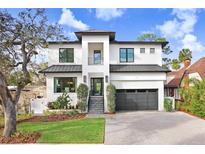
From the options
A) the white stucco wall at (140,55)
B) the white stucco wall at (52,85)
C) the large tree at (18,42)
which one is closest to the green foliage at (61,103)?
the white stucco wall at (52,85)

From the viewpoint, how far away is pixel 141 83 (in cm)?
2130

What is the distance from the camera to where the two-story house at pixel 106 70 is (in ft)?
67.9

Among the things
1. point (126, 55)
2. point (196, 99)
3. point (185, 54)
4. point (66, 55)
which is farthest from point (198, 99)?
point (185, 54)

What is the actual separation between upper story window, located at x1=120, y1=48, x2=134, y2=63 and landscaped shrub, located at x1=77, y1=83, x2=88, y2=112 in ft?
13.9

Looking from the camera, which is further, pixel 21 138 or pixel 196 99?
pixel 196 99

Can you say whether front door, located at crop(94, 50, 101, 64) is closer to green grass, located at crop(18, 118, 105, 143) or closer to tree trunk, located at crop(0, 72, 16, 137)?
green grass, located at crop(18, 118, 105, 143)

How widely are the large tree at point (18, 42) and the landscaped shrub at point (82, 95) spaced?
4827 mm

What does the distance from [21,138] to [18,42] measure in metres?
5.42

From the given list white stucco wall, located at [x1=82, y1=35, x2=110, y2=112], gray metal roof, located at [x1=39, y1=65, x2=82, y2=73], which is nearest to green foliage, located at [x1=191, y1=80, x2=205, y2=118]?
white stucco wall, located at [x1=82, y1=35, x2=110, y2=112]

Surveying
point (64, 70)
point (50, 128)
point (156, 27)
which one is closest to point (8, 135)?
point (50, 128)

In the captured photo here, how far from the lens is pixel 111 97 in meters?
19.8

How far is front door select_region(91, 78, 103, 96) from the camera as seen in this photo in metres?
22.0

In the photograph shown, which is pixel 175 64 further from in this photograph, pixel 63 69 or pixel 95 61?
pixel 63 69
